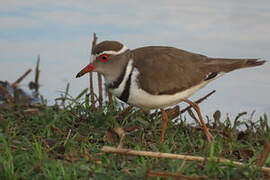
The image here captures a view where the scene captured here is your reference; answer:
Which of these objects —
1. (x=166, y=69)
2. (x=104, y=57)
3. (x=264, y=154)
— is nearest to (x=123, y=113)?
(x=104, y=57)

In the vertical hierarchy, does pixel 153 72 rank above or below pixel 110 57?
below

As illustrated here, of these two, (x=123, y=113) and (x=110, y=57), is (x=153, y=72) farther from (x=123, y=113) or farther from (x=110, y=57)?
(x=123, y=113)

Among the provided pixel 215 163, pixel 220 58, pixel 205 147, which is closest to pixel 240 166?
pixel 215 163

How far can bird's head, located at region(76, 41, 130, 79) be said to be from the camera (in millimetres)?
5527

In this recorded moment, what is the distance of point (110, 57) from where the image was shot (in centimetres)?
Result: 556

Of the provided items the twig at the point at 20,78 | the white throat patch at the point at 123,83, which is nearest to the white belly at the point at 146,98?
the white throat patch at the point at 123,83

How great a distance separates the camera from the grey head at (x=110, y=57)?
553 centimetres

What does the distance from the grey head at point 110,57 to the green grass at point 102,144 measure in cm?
72

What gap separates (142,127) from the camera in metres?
5.84

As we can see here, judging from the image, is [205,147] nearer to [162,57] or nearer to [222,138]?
[222,138]

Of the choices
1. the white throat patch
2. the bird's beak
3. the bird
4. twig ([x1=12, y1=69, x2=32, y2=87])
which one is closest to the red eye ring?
the bird

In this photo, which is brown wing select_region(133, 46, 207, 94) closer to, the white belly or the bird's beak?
the white belly

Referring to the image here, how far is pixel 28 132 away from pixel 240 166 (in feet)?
9.45

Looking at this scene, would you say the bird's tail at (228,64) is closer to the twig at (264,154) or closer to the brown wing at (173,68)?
the brown wing at (173,68)
